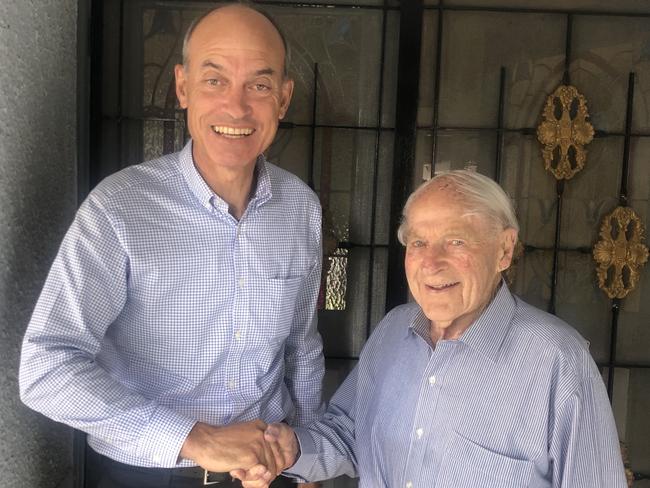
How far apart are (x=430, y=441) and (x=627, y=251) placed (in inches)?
52.2

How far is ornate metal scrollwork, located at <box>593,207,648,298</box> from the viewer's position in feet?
8.18

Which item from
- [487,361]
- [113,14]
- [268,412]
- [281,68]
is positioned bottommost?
[268,412]

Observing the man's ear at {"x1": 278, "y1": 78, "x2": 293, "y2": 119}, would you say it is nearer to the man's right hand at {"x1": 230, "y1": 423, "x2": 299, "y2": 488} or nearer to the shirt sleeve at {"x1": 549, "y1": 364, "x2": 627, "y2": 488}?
the man's right hand at {"x1": 230, "y1": 423, "x2": 299, "y2": 488}

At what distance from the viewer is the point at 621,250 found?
2506mm

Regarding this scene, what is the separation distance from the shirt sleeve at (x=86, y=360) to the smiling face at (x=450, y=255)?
0.58 m

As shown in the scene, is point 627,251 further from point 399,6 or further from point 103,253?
point 103,253

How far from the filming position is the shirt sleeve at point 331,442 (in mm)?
1726

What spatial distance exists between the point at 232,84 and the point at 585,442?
3.45 feet

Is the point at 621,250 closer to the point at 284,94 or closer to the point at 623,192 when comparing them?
the point at 623,192

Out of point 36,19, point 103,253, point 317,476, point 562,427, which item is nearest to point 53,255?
point 103,253

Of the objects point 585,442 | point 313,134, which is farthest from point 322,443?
point 313,134

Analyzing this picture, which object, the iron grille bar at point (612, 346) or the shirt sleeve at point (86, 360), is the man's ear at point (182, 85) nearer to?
the shirt sleeve at point (86, 360)

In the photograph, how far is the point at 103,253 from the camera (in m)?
1.46

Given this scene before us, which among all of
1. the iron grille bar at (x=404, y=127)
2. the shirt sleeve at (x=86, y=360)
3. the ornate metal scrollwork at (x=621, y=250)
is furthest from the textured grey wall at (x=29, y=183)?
the ornate metal scrollwork at (x=621, y=250)
